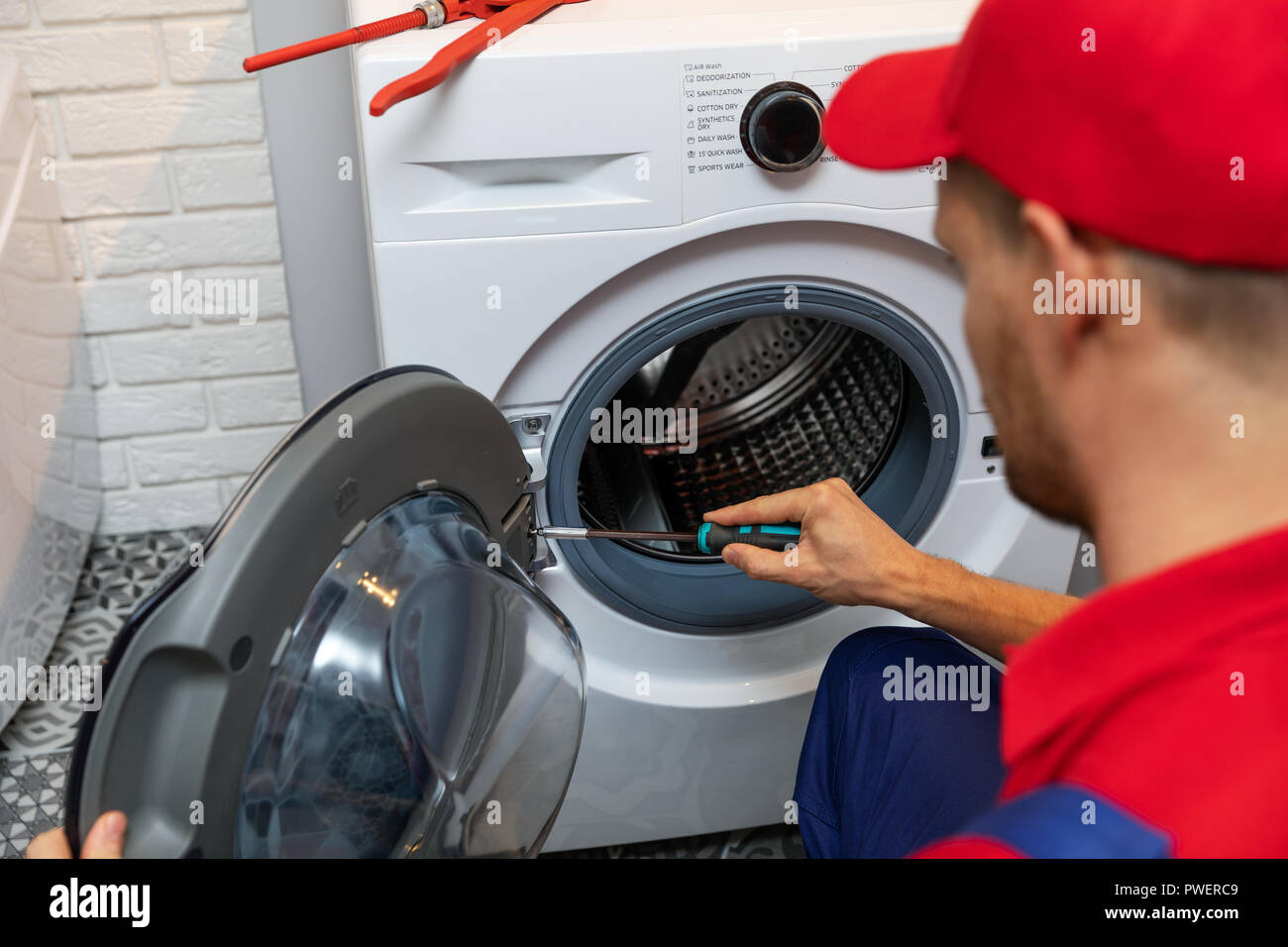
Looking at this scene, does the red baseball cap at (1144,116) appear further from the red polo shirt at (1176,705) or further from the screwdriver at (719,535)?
the screwdriver at (719,535)

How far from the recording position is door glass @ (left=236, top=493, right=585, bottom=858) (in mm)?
605

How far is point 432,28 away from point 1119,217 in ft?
1.91

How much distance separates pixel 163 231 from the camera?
140cm

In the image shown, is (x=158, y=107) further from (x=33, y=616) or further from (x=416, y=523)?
(x=416, y=523)

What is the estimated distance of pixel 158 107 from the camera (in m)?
1.33

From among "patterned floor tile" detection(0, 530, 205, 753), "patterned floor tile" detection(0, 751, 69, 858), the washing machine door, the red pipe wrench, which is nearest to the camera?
the washing machine door

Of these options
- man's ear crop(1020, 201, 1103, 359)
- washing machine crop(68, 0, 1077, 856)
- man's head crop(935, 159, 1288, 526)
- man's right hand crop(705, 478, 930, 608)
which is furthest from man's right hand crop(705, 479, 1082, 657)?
man's ear crop(1020, 201, 1103, 359)

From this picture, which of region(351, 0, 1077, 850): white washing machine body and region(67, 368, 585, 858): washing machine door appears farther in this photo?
region(351, 0, 1077, 850): white washing machine body

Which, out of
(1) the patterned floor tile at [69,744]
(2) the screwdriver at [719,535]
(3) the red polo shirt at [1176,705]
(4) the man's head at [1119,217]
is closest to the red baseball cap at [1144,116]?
(4) the man's head at [1119,217]

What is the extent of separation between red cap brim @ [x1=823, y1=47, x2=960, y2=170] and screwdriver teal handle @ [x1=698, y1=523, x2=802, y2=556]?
0.40 m

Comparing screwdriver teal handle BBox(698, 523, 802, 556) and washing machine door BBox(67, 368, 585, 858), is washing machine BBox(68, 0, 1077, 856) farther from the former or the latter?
screwdriver teal handle BBox(698, 523, 802, 556)

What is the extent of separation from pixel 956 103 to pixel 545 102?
1.23 feet

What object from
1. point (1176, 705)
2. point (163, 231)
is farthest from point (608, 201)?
point (163, 231)
